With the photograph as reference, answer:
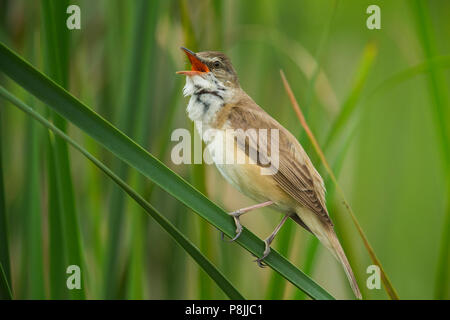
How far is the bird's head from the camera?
207 cm

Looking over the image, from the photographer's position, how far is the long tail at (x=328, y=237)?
5.98ft

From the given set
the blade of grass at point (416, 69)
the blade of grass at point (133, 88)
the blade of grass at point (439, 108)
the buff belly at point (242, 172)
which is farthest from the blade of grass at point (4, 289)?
the blade of grass at point (439, 108)

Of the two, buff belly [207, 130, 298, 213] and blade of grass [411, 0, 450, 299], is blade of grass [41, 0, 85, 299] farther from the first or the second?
blade of grass [411, 0, 450, 299]

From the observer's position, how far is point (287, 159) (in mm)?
2002

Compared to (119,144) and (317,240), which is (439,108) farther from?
(119,144)

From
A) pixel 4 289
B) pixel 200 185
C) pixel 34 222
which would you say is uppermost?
pixel 200 185

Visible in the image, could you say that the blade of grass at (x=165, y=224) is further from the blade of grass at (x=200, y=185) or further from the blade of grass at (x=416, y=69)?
the blade of grass at (x=416, y=69)

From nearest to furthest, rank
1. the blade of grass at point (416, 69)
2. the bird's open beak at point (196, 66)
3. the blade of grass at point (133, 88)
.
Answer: the blade of grass at point (133, 88) → the blade of grass at point (416, 69) → the bird's open beak at point (196, 66)

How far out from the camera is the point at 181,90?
2.06 metres

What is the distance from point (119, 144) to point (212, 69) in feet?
2.95

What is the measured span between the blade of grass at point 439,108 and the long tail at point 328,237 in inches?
A: 14.9

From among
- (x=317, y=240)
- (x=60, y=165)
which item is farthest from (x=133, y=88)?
(x=317, y=240)
